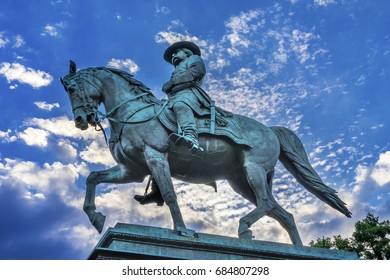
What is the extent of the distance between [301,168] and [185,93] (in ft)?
10.0

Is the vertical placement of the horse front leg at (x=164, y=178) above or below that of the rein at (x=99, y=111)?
below

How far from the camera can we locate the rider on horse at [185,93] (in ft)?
33.5

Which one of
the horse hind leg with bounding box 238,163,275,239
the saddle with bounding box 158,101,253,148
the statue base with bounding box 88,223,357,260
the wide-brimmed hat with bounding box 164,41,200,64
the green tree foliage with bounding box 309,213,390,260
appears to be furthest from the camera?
the green tree foliage with bounding box 309,213,390,260

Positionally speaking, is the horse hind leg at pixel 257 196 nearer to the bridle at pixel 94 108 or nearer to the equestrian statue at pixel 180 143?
the equestrian statue at pixel 180 143

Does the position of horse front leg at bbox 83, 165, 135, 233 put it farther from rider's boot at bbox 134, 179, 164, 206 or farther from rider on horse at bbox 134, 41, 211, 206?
rider on horse at bbox 134, 41, 211, 206

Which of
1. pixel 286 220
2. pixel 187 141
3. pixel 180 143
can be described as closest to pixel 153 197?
pixel 180 143

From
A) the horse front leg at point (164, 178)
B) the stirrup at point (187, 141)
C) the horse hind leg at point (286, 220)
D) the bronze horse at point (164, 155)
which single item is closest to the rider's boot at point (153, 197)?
the bronze horse at point (164, 155)

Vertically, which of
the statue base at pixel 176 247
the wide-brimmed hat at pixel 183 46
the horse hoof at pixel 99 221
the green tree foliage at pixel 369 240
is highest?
the green tree foliage at pixel 369 240

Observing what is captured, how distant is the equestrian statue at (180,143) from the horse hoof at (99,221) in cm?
2

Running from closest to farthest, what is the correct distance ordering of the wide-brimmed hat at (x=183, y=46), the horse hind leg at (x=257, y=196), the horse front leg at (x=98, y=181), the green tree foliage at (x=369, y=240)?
the horse front leg at (x=98, y=181)
the horse hind leg at (x=257, y=196)
the wide-brimmed hat at (x=183, y=46)
the green tree foliage at (x=369, y=240)

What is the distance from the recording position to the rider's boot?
10.9 metres

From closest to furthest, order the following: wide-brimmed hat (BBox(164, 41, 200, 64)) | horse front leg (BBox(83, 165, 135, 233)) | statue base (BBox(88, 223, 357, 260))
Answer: statue base (BBox(88, 223, 357, 260))
horse front leg (BBox(83, 165, 135, 233))
wide-brimmed hat (BBox(164, 41, 200, 64))

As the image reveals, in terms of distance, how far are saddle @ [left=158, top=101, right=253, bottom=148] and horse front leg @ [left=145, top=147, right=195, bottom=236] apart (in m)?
0.67

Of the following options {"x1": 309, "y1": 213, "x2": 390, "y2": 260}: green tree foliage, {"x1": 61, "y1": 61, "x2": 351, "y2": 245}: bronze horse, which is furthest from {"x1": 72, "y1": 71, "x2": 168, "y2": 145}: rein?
{"x1": 309, "y1": 213, "x2": 390, "y2": 260}: green tree foliage
